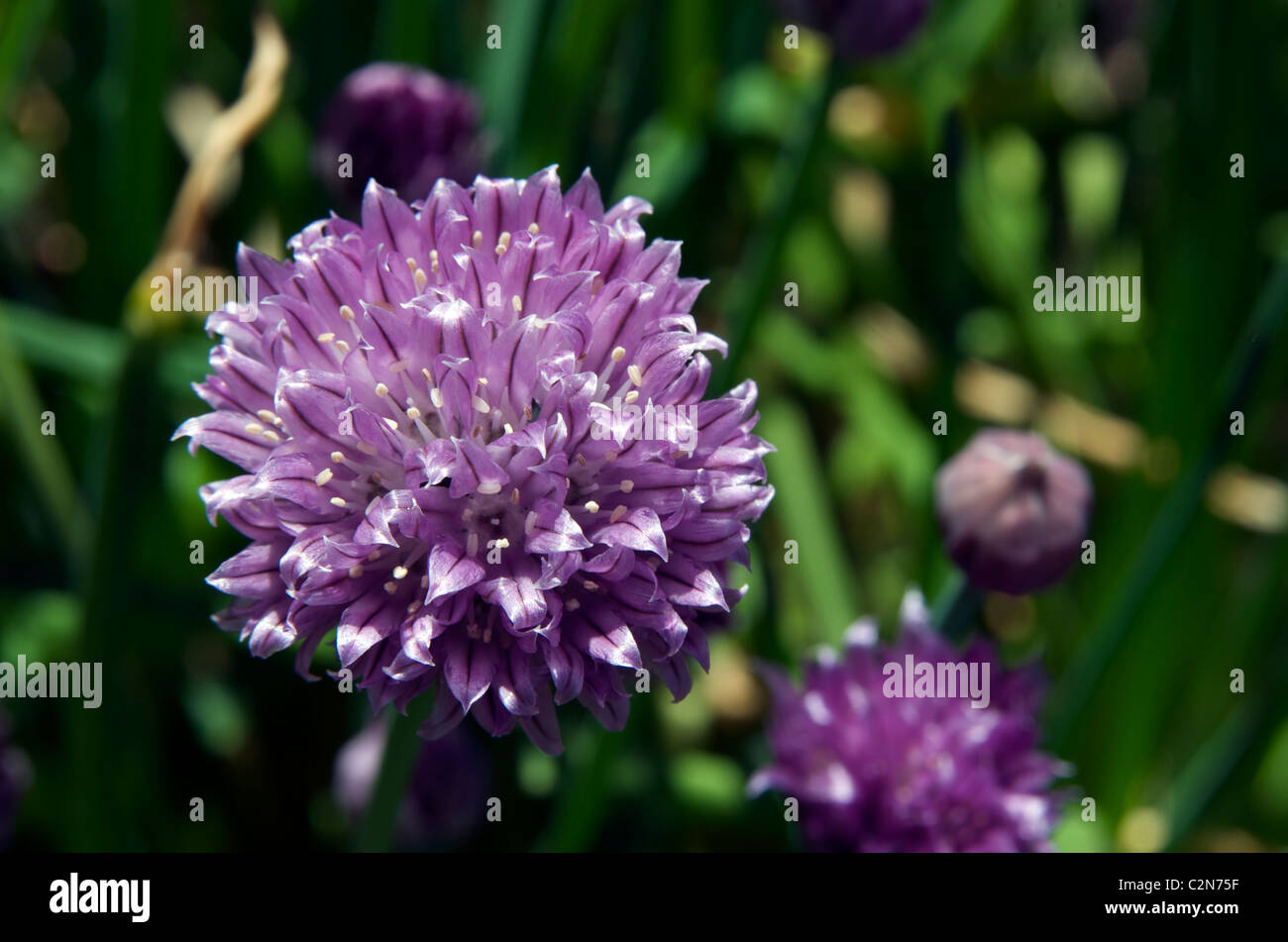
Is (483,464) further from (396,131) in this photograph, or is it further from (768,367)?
(768,367)

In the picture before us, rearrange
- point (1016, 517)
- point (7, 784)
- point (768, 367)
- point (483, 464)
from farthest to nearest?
point (768, 367)
point (7, 784)
point (1016, 517)
point (483, 464)

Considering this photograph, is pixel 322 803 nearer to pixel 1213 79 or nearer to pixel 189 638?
pixel 189 638

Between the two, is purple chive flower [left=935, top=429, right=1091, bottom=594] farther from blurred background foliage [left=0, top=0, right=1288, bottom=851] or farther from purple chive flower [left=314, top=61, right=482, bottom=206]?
purple chive flower [left=314, top=61, right=482, bottom=206]

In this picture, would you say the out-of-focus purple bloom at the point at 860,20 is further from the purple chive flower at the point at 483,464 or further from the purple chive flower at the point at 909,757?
the purple chive flower at the point at 909,757

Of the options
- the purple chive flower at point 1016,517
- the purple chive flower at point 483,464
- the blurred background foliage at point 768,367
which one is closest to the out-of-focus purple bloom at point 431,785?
the blurred background foliage at point 768,367

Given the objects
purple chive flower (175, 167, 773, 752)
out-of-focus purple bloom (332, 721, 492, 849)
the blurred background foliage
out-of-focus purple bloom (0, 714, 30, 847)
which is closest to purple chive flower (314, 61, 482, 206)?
the blurred background foliage

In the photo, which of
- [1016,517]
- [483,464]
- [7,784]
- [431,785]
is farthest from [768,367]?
[7,784]
